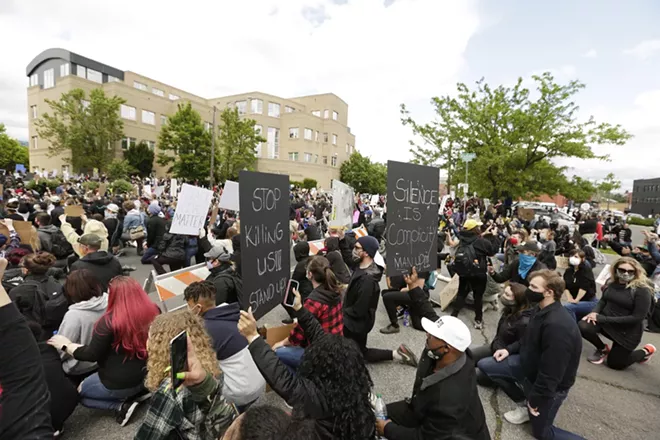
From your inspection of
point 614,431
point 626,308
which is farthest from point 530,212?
point 614,431

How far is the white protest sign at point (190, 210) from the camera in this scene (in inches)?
245

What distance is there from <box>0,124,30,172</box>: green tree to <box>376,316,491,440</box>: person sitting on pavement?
76.5 m

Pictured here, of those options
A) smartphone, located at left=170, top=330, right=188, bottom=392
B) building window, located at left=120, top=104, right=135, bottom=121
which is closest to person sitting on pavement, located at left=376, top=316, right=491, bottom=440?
smartphone, located at left=170, top=330, right=188, bottom=392

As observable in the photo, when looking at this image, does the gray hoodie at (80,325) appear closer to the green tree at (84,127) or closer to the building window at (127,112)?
the green tree at (84,127)

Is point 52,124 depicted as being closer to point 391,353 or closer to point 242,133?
point 242,133

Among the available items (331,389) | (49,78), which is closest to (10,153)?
(49,78)

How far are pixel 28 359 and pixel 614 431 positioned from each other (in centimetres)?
493

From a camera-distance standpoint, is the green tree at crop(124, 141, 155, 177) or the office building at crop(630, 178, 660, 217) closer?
the green tree at crop(124, 141, 155, 177)

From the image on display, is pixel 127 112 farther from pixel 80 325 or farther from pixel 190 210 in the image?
pixel 80 325

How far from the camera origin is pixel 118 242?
10.5m

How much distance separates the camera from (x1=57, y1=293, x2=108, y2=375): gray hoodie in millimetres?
3268

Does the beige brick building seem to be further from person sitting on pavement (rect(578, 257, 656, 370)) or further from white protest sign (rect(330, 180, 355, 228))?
person sitting on pavement (rect(578, 257, 656, 370))

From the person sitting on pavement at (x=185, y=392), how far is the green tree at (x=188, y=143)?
132 feet

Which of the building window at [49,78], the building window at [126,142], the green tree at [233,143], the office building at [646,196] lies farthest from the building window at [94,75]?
the office building at [646,196]
